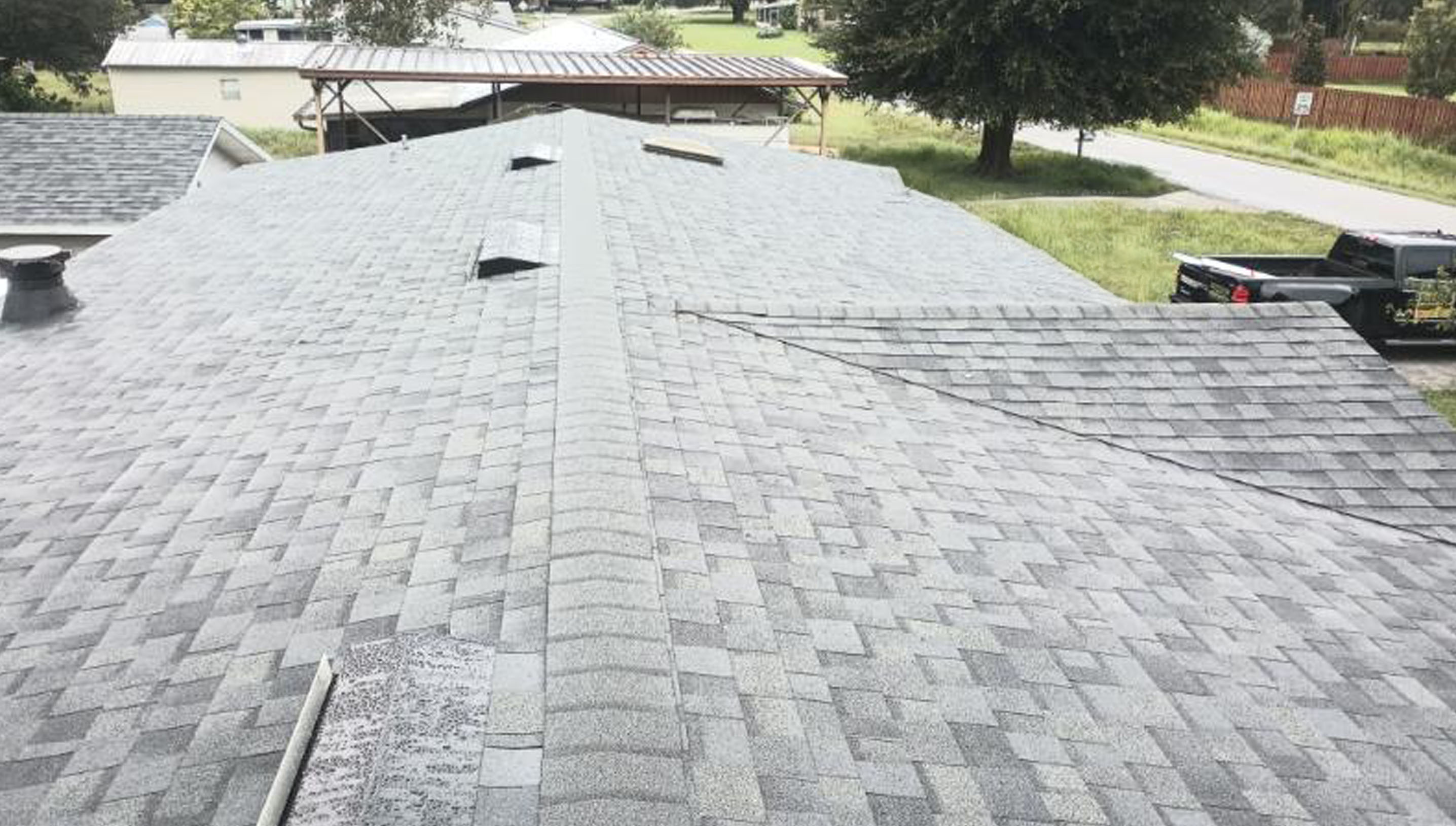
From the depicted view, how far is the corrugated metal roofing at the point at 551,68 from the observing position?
2859cm

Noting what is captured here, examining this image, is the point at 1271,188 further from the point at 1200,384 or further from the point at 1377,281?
the point at 1200,384

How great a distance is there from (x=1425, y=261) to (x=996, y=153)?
A: 20.1 meters

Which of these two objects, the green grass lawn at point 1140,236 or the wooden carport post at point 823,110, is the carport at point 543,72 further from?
the green grass lawn at point 1140,236

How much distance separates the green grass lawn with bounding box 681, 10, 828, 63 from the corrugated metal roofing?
32185 mm

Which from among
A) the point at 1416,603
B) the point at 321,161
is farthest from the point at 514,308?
the point at 321,161

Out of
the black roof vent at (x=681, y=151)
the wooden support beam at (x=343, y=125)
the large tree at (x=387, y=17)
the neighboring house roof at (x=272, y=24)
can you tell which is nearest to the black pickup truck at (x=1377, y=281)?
the black roof vent at (x=681, y=151)

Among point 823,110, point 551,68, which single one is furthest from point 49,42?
point 823,110

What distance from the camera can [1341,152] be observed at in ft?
132

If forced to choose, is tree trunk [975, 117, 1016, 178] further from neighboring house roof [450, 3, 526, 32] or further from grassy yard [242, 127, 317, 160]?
neighboring house roof [450, 3, 526, 32]

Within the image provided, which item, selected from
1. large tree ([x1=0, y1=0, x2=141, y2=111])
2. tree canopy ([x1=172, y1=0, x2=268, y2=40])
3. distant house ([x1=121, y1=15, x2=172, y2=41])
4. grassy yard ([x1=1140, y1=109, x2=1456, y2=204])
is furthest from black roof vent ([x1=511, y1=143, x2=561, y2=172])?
tree canopy ([x1=172, y1=0, x2=268, y2=40])

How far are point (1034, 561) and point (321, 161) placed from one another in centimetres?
1706

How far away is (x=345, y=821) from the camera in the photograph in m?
3.02

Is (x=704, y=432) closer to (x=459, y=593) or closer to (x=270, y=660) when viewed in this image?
(x=459, y=593)

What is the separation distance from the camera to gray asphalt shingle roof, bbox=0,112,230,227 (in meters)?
19.1
